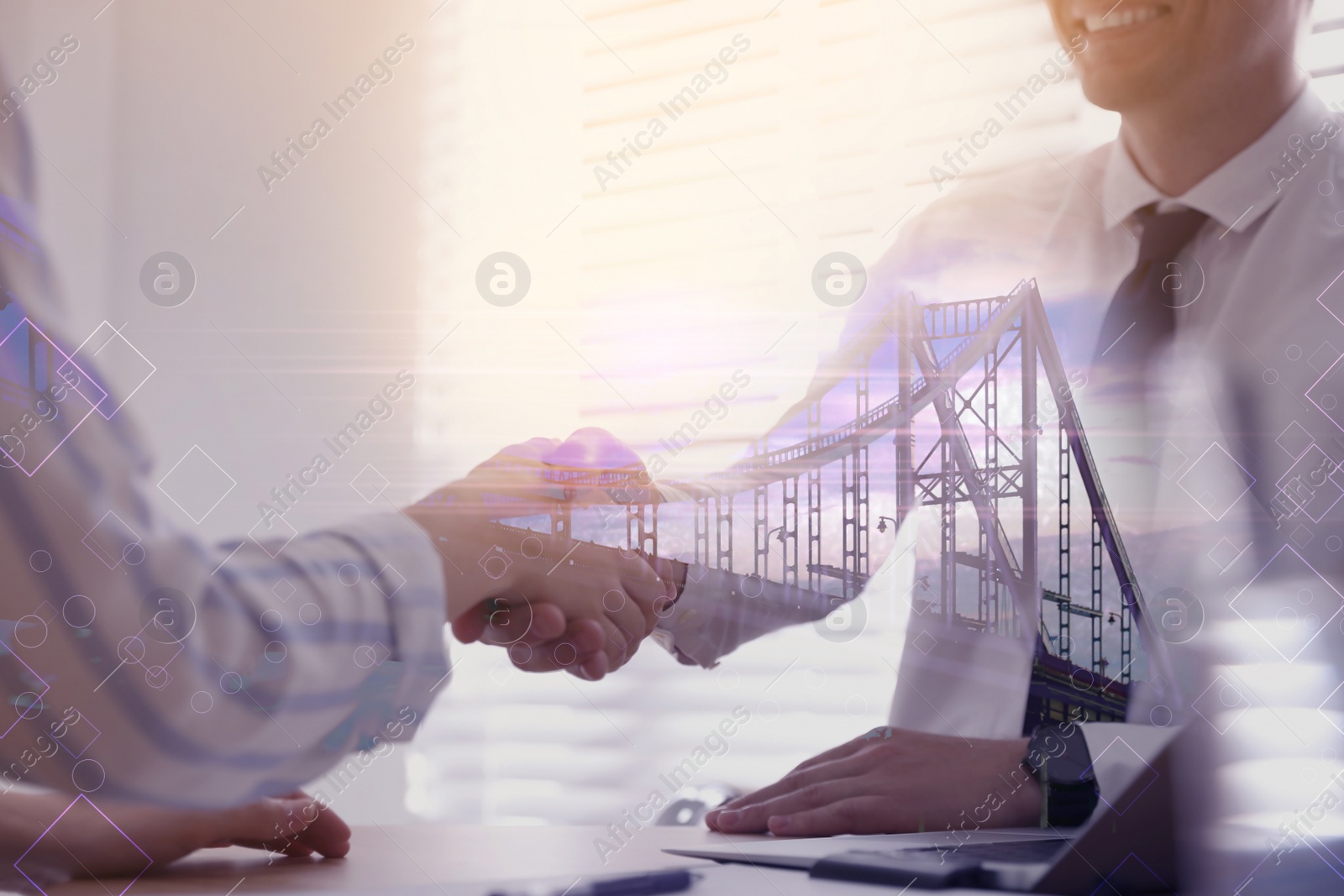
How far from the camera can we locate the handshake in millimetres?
764

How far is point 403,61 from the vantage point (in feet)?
3.47

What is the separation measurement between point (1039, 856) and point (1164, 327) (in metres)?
0.50

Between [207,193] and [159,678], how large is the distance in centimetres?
78

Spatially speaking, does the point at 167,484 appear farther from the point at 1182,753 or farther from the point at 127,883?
the point at 1182,753

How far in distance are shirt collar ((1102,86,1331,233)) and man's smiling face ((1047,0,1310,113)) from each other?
0.21 feet

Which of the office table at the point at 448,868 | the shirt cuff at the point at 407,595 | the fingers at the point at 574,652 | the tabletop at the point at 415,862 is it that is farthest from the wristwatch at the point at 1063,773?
the shirt cuff at the point at 407,595

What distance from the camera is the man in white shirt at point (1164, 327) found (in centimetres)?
74

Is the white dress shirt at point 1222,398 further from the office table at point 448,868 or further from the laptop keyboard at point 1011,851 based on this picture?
the office table at point 448,868

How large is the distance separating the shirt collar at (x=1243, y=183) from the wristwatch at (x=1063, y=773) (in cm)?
50

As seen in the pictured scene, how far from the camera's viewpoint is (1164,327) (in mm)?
765

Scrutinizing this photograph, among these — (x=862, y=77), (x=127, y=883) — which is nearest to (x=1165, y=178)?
A: (x=862, y=77)

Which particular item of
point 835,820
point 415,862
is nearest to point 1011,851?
point 835,820

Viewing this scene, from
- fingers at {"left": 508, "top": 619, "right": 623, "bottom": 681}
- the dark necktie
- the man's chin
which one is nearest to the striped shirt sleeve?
fingers at {"left": 508, "top": 619, "right": 623, "bottom": 681}

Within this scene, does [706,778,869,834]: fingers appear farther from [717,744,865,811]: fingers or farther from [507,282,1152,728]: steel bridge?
[507,282,1152,728]: steel bridge
